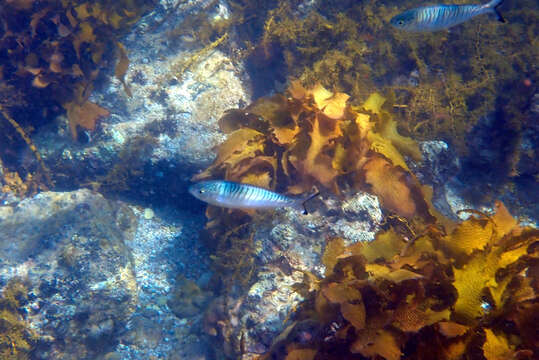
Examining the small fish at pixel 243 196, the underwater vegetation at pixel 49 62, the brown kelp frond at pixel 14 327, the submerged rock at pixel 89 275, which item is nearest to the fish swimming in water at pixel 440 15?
the small fish at pixel 243 196

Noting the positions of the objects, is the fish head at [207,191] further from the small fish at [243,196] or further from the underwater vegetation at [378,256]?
the underwater vegetation at [378,256]

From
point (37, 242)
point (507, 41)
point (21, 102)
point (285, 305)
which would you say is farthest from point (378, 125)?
point (21, 102)

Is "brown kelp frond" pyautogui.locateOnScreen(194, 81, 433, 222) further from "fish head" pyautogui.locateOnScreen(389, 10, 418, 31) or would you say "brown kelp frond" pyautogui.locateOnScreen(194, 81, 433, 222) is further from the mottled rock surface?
"fish head" pyautogui.locateOnScreen(389, 10, 418, 31)

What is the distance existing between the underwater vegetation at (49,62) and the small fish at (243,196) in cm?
308

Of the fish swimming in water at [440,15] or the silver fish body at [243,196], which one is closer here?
the silver fish body at [243,196]

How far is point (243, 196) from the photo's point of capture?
103 inches

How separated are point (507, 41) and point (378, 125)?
12.7 feet

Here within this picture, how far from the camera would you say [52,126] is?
16.5 feet

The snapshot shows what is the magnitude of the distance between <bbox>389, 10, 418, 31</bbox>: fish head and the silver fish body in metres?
2.30

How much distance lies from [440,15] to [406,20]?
12.7 inches

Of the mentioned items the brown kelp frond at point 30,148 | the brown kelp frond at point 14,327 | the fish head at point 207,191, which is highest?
the fish head at point 207,191

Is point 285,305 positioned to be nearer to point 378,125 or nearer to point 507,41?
point 378,125

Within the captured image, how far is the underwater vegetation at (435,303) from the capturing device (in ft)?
6.47

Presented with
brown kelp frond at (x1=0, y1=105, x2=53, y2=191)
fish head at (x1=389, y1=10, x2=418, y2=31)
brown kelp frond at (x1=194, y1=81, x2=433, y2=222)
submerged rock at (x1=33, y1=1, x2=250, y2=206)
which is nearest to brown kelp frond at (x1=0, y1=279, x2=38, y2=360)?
brown kelp frond at (x1=0, y1=105, x2=53, y2=191)
